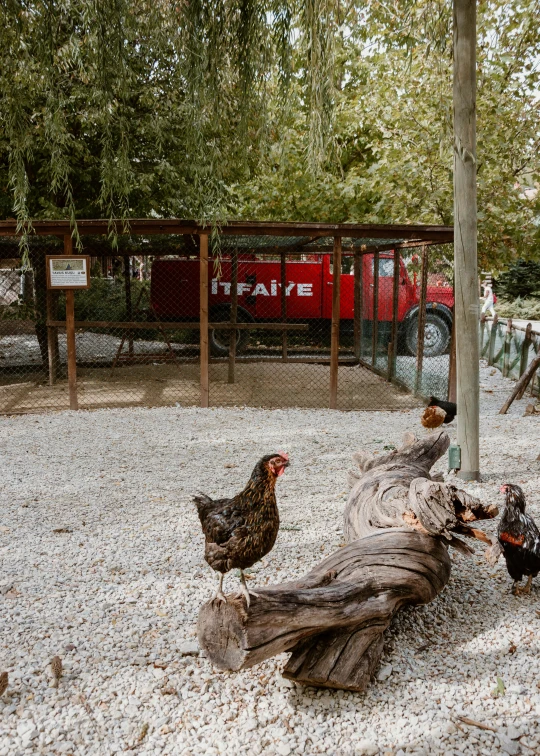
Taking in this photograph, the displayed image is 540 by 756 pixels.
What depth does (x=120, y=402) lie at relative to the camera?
9.48m

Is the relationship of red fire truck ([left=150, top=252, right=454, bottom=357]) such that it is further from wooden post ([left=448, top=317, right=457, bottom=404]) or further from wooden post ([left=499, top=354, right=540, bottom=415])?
wooden post ([left=499, top=354, right=540, bottom=415])

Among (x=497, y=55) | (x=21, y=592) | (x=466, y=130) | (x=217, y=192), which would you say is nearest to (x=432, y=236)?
(x=497, y=55)

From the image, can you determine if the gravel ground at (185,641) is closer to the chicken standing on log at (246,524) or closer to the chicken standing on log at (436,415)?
the chicken standing on log at (246,524)

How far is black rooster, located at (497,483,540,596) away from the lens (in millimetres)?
3422

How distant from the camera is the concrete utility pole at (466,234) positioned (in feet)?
16.2

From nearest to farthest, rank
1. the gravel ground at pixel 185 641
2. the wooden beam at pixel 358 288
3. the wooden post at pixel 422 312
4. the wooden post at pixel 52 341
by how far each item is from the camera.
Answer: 1. the gravel ground at pixel 185 641
2. the wooden post at pixel 422 312
3. the wooden post at pixel 52 341
4. the wooden beam at pixel 358 288

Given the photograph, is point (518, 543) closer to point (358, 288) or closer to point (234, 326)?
point (234, 326)

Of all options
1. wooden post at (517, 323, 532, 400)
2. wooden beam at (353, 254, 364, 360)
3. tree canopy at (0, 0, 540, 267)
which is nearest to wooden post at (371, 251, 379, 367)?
wooden beam at (353, 254, 364, 360)

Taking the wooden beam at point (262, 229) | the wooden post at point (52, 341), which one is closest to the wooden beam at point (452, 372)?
the wooden beam at point (262, 229)

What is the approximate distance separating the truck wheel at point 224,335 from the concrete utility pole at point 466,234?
845cm

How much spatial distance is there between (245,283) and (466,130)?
873cm

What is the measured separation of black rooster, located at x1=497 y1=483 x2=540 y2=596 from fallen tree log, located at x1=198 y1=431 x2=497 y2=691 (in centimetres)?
39

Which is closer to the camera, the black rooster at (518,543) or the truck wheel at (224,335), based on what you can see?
the black rooster at (518,543)

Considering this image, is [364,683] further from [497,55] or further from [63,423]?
[497,55]
